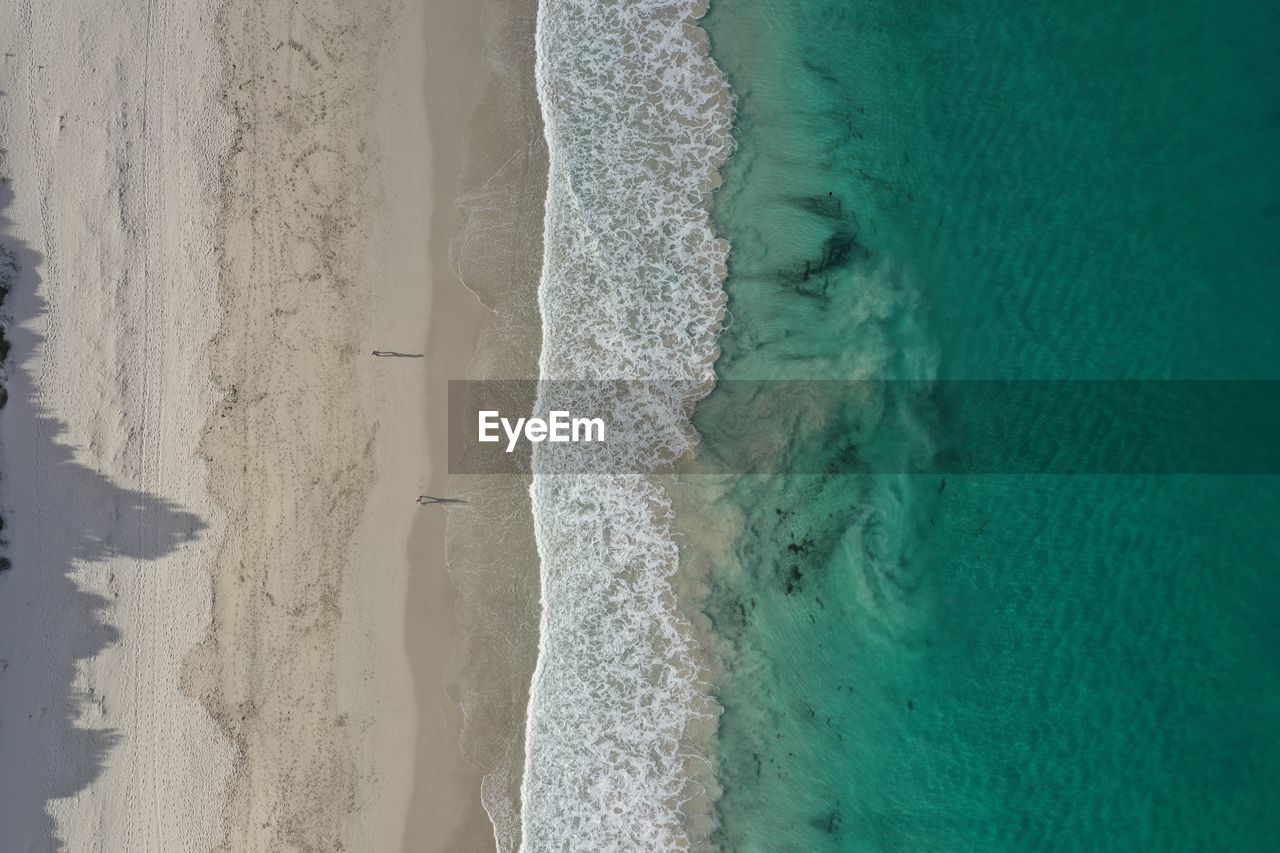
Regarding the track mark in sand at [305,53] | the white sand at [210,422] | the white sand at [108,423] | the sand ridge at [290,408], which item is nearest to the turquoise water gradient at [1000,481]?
the white sand at [210,422]

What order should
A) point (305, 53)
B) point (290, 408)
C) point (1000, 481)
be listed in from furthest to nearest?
point (305, 53) < point (290, 408) < point (1000, 481)

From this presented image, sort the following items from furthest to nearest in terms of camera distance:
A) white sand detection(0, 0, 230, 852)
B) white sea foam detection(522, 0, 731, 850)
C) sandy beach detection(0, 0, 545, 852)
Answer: white sand detection(0, 0, 230, 852) → sandy beach detection(0, 0, 545, 852) → white sea foam detection(522, 0, 731, 850)

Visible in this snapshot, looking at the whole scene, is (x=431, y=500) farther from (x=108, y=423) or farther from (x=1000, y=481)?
(x=1000, y=481)

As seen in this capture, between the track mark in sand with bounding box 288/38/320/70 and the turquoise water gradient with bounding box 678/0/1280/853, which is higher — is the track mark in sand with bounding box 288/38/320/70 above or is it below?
above

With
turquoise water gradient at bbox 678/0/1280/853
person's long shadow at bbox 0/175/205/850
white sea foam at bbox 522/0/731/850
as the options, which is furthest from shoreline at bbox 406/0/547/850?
person's long shadow at bbox 0/175/205/850

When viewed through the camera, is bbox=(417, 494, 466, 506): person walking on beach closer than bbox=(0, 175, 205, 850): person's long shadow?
Yes

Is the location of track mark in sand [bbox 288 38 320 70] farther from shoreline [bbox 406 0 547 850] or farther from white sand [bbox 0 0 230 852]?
shoreline [bbox 406 0 547 850]

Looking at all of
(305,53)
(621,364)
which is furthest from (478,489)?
(305,53)
